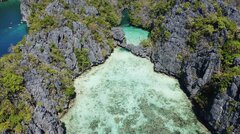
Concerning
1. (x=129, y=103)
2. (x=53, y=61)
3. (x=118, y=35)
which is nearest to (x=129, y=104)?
(x=129, y=103)

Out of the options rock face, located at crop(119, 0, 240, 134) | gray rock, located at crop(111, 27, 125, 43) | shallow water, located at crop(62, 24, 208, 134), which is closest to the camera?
rock face, located at crop(119, 0, 240, 134)

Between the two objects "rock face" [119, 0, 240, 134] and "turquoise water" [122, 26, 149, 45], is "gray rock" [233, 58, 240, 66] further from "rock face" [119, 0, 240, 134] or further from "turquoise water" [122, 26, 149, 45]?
"turquoise water" [122, 26, 149, 45]

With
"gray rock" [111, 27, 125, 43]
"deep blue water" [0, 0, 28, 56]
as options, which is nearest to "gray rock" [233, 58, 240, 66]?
"gray rock" [111, 27, 125, 43]

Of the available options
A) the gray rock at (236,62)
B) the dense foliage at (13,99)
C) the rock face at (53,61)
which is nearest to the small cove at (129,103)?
the rock face at (53,61)

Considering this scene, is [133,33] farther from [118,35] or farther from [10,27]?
[10,27]

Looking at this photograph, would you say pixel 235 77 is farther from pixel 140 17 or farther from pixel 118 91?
pixel 140 17

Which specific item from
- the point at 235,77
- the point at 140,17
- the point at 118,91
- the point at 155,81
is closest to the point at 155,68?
the point at 155,81

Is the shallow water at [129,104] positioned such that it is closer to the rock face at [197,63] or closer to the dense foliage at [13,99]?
the rock face at [197,63]
